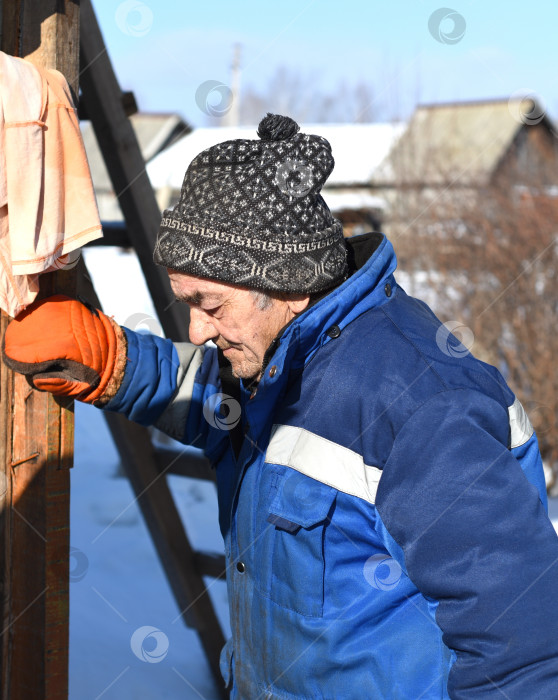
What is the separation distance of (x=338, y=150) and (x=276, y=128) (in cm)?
1917

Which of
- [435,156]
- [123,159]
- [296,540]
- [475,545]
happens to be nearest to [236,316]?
[296,540]

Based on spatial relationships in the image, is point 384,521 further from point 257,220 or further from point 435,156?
point 435,156

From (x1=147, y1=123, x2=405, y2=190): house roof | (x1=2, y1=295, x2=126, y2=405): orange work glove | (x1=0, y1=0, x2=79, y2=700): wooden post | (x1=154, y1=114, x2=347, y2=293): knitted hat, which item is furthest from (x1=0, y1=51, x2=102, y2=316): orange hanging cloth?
(x1=147, y1=123, x2=405, y2=190): house roof

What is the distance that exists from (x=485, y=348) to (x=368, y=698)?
20.1 feet

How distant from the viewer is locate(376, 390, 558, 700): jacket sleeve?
1.39 m

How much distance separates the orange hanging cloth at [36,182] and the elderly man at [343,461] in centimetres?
19

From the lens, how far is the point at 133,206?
283 cm

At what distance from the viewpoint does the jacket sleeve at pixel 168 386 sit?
2.14 meters

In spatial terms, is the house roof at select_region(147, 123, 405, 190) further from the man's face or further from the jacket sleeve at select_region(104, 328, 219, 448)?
the man's face

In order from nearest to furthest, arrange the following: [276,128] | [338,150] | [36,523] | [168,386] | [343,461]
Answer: [343,461] < [276,128] < [36,523] < [168,386] < [338,150]

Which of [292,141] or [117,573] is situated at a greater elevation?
[292,141]

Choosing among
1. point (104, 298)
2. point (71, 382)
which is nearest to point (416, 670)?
point (71, 382)

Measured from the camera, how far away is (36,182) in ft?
5.81

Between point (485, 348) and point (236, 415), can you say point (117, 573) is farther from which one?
point (485, 348)
